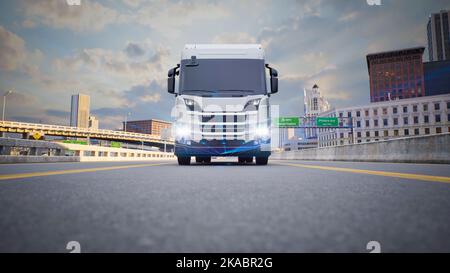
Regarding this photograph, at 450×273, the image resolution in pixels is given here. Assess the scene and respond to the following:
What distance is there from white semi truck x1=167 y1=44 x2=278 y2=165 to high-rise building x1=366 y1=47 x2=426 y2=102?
158 m

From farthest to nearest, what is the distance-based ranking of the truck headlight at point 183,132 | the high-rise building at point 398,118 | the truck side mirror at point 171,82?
the high-rise building at point 398,118 → the truck side mirror at point 171,82 → the truck headlight at point 183,132

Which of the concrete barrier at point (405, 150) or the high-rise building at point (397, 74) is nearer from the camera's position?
the concrete barrier at point (405, 150)

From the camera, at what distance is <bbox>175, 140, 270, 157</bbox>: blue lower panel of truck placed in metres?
8.08

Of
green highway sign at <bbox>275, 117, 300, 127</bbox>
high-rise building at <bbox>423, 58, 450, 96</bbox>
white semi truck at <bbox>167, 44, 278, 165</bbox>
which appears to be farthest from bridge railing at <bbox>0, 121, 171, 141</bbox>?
high-rise building at <bbox>423, 58, 450, 96</bbox>

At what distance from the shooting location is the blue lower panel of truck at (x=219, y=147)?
26.5 ft

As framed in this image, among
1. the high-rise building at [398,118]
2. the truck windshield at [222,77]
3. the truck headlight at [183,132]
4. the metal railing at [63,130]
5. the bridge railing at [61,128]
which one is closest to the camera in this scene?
the truck headlight at [183,132]

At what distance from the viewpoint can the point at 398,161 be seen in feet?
36.2

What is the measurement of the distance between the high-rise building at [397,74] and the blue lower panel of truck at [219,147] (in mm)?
158401

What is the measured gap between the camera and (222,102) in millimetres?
8328

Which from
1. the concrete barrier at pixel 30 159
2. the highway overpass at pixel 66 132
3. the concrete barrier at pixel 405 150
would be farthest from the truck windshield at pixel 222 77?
the highway overpass at pixel 66 132

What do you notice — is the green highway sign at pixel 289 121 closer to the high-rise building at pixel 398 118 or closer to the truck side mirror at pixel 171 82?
the high-rise building at pixel 398 118
